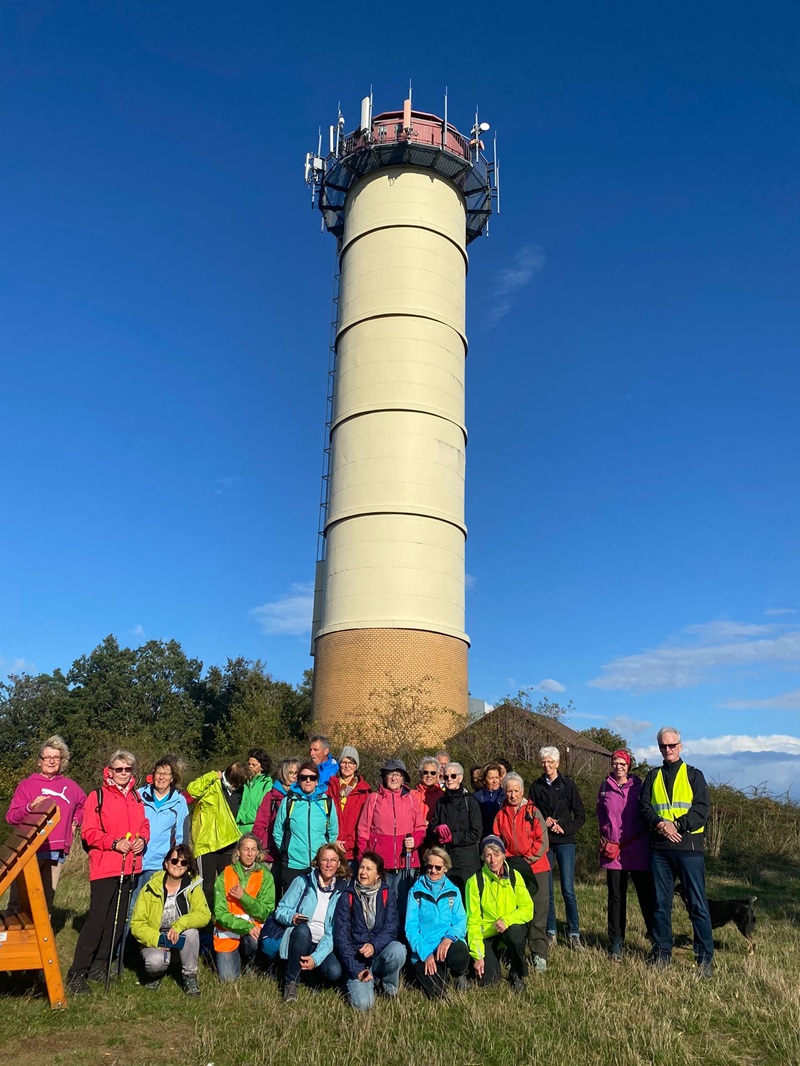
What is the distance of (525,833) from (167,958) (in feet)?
10.1

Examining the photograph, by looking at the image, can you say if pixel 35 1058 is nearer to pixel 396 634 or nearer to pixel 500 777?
pixel 500 777

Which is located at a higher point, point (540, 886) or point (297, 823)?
point (297, 823)

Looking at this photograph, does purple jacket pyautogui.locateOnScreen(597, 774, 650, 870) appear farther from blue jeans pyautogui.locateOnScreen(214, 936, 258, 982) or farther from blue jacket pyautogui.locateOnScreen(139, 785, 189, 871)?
blue jacket pyautogui.locateOnScreen(139, 785, 189, 871)

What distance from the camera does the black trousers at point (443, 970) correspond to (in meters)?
6.06

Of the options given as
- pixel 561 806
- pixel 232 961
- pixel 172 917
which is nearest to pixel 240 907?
pixel 232 961

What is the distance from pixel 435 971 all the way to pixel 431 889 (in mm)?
560

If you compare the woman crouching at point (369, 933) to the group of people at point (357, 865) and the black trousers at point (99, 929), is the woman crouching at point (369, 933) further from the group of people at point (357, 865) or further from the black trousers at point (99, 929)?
the black trousers at point (99, 929)

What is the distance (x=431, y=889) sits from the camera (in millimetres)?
6410

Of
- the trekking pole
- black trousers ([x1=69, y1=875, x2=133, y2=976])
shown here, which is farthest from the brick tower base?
black trousers ([x1=69, y1=875, x2=133, y2=976])

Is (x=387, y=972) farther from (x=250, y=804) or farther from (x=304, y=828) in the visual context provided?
(x=250, y=804)

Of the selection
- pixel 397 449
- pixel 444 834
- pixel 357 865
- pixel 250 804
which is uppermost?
pixel 397 449

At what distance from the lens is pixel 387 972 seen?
241 inches

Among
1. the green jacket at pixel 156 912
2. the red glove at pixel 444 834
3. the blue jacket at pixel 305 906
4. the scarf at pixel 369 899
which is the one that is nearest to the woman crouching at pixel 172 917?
the green jacket at pixel 156 912

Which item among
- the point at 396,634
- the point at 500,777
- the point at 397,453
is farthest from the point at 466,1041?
the point at 397,453
